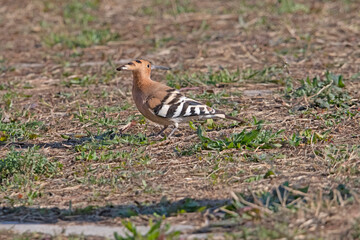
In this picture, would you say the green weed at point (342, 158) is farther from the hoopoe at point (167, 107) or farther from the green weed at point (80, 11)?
the green weed at point (80, 11)

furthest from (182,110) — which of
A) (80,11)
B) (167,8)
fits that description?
(80,11)

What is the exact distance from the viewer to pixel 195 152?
5.52 metres

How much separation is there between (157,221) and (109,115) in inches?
129

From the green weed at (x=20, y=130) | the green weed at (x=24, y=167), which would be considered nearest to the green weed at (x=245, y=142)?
the green weed at (x=24, y=167)

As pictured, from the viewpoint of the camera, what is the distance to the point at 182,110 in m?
6.13

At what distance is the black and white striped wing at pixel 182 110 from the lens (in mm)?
6090

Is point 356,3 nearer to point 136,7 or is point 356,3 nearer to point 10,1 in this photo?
point 136,7

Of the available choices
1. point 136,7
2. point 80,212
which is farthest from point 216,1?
point 80,212

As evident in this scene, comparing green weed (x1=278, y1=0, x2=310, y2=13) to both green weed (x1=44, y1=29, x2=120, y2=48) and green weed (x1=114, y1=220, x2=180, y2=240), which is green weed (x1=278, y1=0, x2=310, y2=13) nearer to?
green weed (x1=44, y1=29, x2=120, y2=48)

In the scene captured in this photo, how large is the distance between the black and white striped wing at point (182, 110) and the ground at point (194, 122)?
21cm

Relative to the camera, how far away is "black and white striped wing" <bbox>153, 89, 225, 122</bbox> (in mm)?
6090

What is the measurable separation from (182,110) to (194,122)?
674 millimetres

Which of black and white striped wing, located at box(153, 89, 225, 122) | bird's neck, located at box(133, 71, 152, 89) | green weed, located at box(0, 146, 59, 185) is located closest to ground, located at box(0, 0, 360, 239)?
green weed, located at box(0, 146, 59, 185)

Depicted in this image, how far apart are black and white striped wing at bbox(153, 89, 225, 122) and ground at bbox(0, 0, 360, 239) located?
208mm
